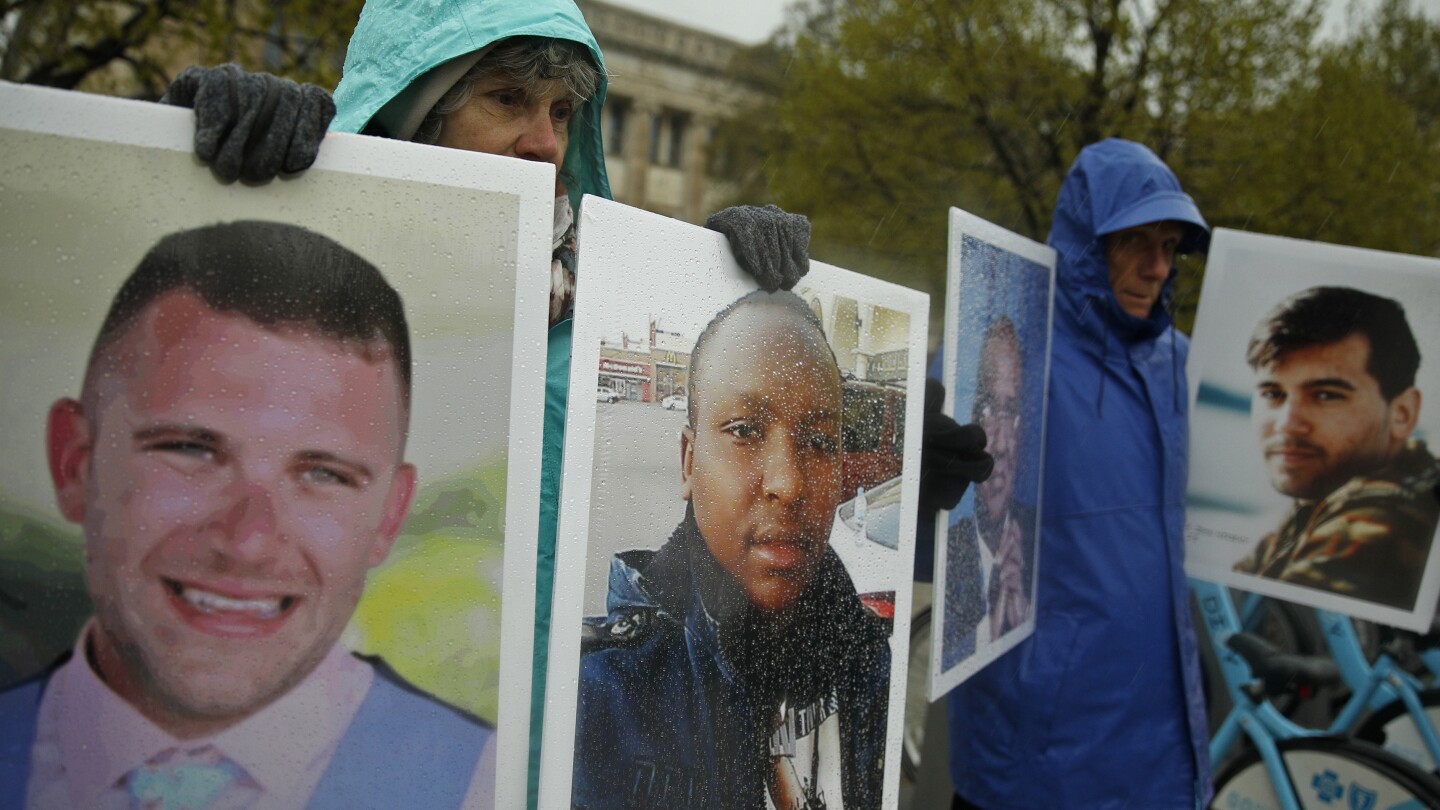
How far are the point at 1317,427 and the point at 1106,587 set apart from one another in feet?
2.83

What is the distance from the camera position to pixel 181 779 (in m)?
1.09

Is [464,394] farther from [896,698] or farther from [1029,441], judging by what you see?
[1029,441]

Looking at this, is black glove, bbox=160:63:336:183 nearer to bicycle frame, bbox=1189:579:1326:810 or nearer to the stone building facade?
bicycle frame, bbox=1189:579:1326:810

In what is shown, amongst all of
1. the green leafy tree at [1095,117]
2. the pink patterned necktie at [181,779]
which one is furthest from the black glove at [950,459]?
the green leafy tree at [1095,117]

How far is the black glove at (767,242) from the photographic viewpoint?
4.86 ft

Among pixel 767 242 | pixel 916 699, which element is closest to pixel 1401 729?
pixel 916 699

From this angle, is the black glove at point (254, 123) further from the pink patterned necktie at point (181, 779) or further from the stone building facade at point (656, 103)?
the stone building facade at point (656, 103)

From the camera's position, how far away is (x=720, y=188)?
19.8 metres

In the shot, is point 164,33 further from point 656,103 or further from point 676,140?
point 676,140

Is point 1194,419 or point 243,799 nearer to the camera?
point 243,799

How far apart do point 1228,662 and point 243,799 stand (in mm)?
3397

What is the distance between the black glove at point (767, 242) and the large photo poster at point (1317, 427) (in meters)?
1.70

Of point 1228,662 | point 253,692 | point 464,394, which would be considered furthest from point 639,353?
point 1228,662

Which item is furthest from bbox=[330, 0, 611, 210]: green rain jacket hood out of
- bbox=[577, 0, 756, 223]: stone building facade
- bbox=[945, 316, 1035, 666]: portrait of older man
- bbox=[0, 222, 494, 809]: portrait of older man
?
bbox=[577, 0, 756, 223]: stone building facade
